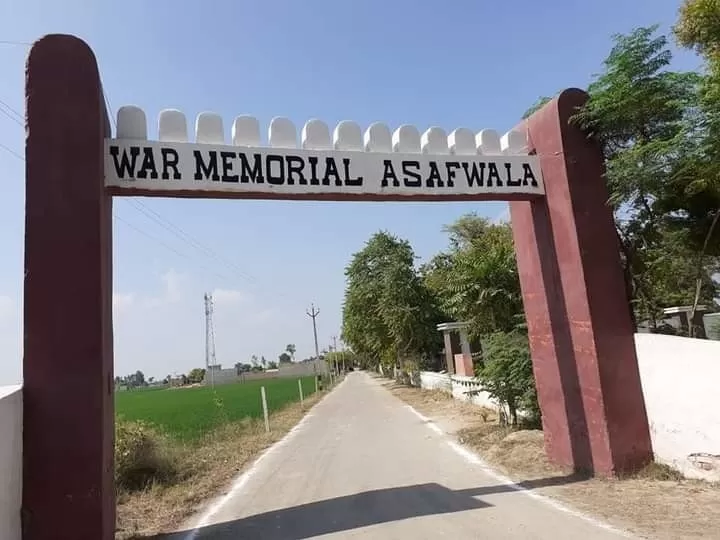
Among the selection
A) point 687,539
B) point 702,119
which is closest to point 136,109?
point 702,119

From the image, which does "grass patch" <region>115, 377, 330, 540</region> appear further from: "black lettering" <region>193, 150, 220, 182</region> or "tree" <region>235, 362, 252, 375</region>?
"tree" <region>235, 362, 252, 375</region>

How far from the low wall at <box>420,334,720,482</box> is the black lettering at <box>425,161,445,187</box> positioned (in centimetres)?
321

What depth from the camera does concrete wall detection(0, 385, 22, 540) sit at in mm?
4426

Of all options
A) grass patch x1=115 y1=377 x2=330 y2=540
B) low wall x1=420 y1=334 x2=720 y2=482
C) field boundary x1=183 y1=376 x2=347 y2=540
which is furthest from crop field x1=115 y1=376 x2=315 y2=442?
low wall x1=420 y1=334 x2=720 y2=482

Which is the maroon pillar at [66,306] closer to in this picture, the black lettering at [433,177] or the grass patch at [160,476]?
the grass patch at [160,476]

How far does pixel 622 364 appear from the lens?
7176mm

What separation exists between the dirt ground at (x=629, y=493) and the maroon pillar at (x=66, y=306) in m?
4.78

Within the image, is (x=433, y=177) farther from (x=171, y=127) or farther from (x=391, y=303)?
(x=391, y=303)

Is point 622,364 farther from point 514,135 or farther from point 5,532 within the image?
point 5,532

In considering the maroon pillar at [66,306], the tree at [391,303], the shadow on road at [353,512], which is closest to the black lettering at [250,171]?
the maroon pillar at [66,306]

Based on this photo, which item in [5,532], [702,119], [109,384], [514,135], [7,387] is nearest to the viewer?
[5,532]

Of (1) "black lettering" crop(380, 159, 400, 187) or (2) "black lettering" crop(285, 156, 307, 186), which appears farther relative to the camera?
(1) "black lettering" crop(380, 159, 400, 187)

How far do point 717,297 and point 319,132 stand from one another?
22.9 ft

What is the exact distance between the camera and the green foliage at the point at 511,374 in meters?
10.7
